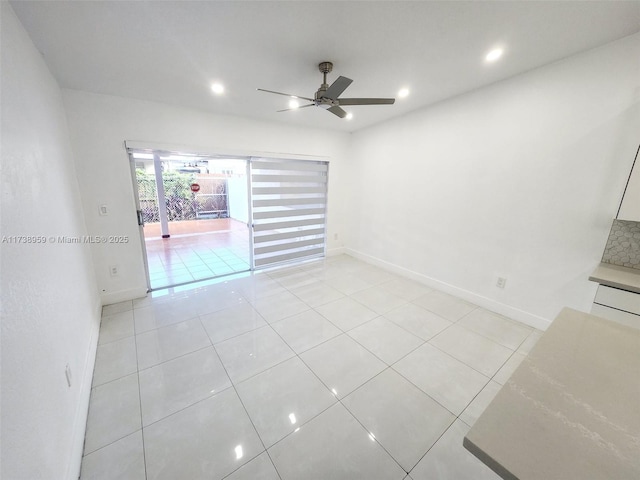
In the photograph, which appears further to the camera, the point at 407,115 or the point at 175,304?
the point at 407,115

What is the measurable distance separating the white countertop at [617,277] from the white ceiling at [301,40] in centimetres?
175

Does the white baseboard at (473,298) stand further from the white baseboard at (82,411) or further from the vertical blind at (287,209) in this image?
the white baseboard at (82,411)

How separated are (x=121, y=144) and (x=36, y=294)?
2246mm

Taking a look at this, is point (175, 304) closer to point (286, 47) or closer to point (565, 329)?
point (286, 47)

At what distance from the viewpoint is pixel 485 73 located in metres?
2.30

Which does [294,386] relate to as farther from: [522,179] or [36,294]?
[522,179]

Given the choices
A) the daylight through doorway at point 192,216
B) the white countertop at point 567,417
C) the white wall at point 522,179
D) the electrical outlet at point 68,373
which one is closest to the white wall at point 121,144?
the daylight through doorway at point 192,216

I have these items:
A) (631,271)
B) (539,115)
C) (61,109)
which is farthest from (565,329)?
(61,109)

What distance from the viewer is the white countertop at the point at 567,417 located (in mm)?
541

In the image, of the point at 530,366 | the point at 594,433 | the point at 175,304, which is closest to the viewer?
the point at 594,433

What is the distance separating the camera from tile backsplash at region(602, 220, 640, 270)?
6.41 feet

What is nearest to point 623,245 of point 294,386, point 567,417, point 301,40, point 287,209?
point 567,417

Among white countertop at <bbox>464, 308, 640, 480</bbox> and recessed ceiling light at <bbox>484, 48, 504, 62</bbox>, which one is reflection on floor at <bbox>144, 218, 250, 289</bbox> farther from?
recessed ceiling light at <bbox>484, 48, 504, 62</bbox>

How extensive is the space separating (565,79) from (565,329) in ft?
7.71
